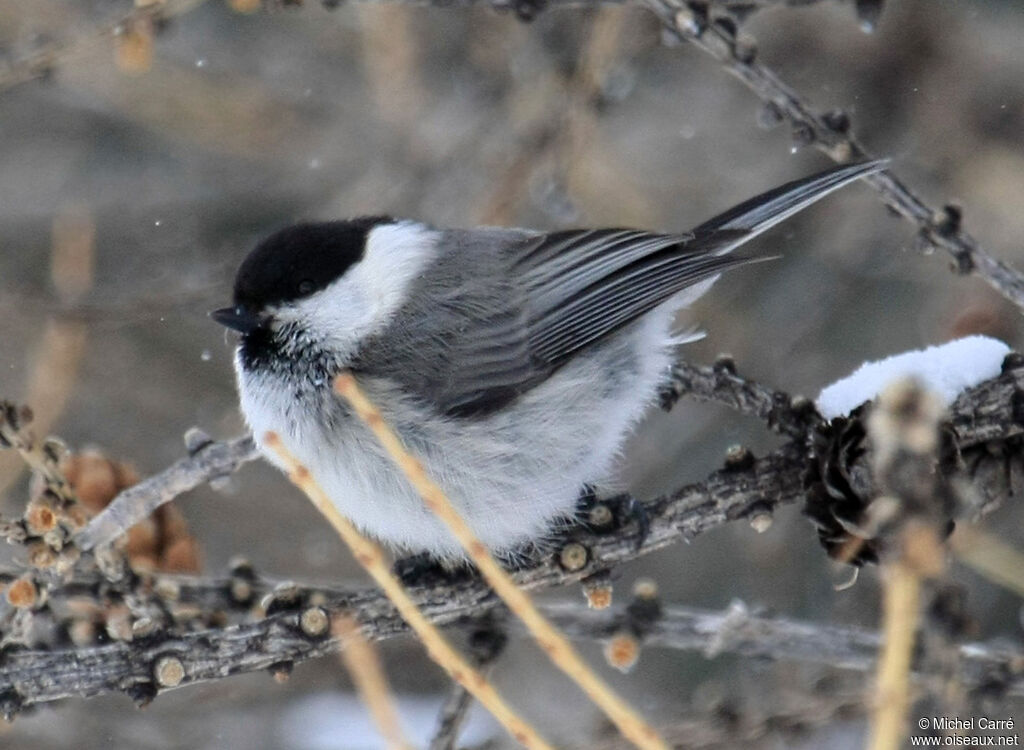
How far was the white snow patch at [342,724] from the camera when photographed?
371 centimetres

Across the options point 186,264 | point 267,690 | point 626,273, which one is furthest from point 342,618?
point 186,264

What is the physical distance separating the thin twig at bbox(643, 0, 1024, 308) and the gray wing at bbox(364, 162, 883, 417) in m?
0.31

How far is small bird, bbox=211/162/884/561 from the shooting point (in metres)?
2.48

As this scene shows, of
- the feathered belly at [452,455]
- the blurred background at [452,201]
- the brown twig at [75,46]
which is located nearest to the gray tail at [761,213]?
the feathered belly at [452,455]

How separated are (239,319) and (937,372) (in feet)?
4.84

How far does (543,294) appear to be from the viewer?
2.79 meters

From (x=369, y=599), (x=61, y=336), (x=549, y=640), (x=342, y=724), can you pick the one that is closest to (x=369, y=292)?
(x=369, y=599)

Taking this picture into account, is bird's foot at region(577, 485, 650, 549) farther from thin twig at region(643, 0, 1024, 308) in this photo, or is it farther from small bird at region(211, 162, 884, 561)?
thin twig at region(643, 0, 1024, 308)

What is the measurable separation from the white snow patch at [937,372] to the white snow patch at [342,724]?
1920 mm

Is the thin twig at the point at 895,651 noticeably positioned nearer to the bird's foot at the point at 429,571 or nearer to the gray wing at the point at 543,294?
the bird's foot at the point at 429,571

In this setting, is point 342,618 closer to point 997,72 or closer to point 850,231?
point 850,231

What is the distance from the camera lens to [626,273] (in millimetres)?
2816

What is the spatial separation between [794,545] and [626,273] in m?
1.60

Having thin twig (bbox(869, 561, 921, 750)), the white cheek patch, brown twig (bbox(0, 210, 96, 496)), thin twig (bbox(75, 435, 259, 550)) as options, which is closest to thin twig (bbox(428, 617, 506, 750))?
thin twig (bbox(75, 435, 259, 550))
